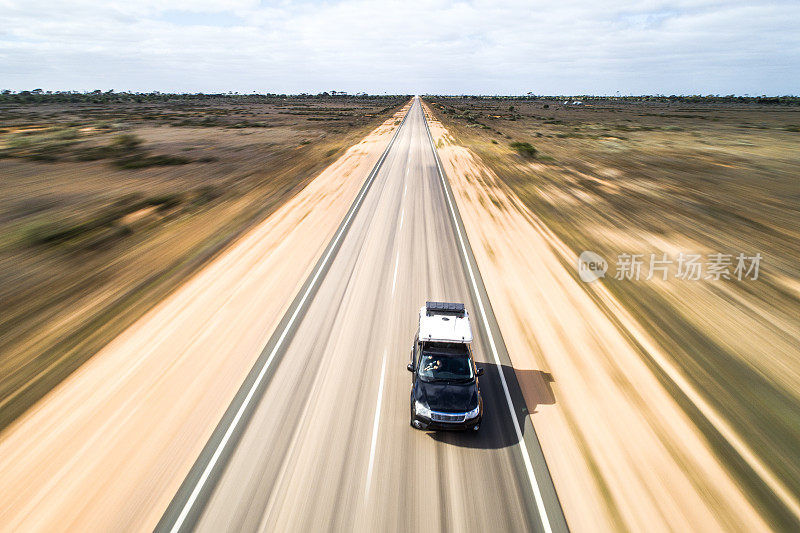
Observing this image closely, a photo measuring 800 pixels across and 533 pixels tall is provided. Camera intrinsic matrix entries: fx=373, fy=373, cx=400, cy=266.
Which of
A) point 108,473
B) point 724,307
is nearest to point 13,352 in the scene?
point 108,473

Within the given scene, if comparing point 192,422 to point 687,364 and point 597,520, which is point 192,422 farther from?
point 687,364

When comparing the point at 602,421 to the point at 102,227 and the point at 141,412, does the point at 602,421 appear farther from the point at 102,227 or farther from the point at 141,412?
the point at 102,227

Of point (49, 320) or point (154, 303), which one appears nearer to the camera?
point (49, 320)

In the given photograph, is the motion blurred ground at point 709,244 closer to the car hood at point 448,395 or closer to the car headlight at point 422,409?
the car hood at point 448,395

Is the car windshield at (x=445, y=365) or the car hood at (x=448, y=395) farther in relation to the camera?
the car windshield at (x=445, y=365)

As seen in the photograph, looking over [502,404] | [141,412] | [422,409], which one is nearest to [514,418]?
[502,404]

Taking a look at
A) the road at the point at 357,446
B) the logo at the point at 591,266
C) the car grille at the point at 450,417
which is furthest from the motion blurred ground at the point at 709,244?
the car grille at the point at 450,417
